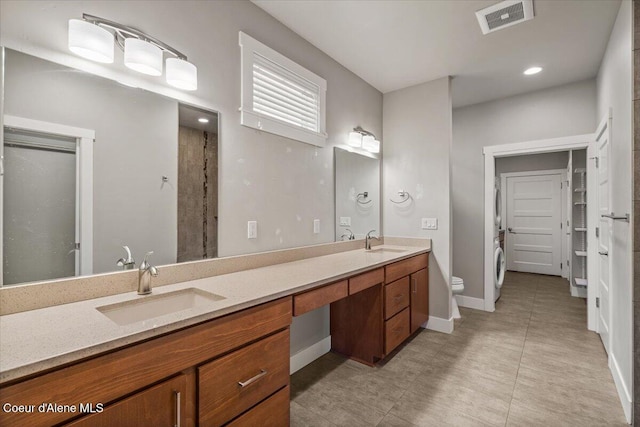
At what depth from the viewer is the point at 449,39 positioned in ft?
7.97

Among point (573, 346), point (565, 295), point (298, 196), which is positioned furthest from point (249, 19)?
point (565, 295)

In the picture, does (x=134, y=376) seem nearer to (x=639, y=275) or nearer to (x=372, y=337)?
(x=372, y=337)

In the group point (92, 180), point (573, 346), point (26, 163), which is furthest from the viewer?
point (573, 346)

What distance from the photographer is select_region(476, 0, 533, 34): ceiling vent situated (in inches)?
79.0

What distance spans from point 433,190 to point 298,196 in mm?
1559

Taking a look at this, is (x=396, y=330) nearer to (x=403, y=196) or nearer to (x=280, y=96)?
(x=403, y=196)

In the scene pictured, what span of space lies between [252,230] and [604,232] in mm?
2887

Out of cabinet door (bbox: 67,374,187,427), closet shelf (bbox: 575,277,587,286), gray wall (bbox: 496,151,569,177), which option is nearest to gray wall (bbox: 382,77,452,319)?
closet shelf (bbox: 575,277,587,286)

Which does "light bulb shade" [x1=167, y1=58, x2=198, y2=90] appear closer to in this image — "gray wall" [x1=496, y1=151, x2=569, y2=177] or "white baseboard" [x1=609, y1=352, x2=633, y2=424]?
"white baseboard" [x1=609, y1=352, x2=633, y2=424]

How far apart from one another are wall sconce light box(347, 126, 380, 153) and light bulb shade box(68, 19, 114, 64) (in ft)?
6.61

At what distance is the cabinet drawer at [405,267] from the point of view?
7.87ft

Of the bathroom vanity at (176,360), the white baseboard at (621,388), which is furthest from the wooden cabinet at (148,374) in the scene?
the white baseboard at (621,388)

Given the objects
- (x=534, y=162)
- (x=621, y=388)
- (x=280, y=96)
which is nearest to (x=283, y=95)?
(x=280, y=96)

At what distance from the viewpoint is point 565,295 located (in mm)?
4309
